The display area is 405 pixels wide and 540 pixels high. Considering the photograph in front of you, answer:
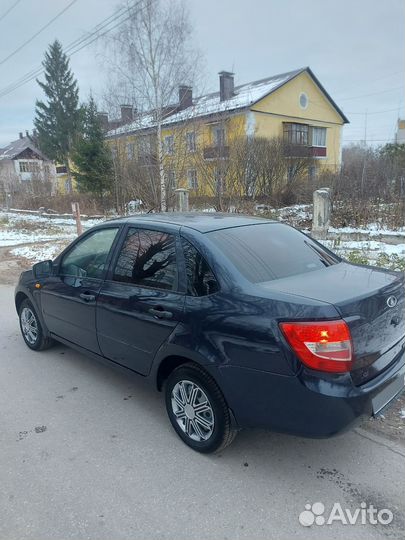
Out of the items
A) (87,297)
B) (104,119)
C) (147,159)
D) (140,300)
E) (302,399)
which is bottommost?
A: (302,399)

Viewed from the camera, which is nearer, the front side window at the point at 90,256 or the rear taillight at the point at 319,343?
the rear taillight at the point at 319,343

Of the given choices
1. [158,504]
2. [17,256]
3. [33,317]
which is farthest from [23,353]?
[17,256]

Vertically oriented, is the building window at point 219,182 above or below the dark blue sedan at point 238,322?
above

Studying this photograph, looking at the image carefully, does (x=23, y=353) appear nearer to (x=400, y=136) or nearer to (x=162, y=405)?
(x=162, y=405)

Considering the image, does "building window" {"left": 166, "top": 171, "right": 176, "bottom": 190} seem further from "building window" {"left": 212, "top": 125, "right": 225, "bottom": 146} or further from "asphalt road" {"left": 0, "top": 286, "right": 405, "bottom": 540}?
"asphalt road" {"left": 0, "top": 286, "right": 405, "bottom": 540}

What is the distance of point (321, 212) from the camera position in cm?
962

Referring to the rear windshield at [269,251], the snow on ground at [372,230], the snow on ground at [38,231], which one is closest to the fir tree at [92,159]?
the snow on ground at [38,231]

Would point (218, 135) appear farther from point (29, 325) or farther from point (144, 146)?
point (29, 325)

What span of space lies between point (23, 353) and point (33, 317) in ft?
1.45

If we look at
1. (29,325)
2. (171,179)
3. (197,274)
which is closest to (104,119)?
(171,179)

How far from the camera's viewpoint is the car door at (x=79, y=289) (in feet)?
11.9

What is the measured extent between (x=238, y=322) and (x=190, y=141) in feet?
50.6

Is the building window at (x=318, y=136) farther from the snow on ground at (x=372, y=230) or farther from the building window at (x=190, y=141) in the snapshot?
the snow on ground at (x=372, y=230)

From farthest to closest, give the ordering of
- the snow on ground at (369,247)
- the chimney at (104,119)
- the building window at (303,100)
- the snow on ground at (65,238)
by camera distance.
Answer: the building window at (303,100) < the chimney at (104,119) < the snow on ground at (65,238) < the snow on ground at (369,247)
